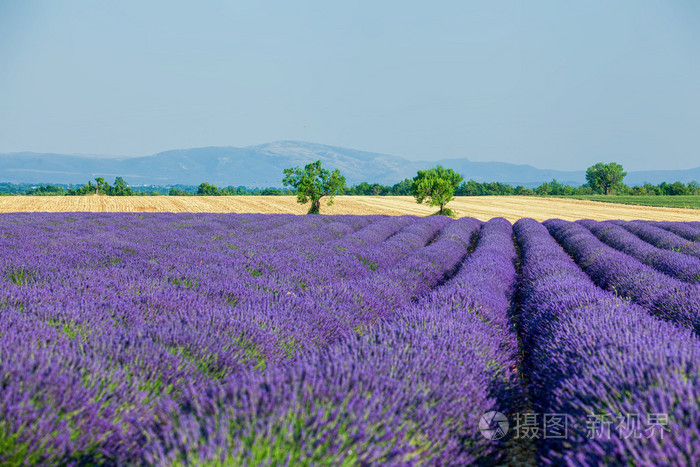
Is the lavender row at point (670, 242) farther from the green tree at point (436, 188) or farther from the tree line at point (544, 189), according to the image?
the tree line at point (544, 189)

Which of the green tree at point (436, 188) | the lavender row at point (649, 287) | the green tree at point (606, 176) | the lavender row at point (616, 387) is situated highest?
the green tree at point (606, 176)

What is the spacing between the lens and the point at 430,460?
1.53 meters

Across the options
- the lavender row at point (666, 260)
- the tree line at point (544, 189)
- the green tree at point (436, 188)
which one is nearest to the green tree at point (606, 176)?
the tree line at point (544, 189)

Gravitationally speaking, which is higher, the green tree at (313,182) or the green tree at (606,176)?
the green tree at (606,176)

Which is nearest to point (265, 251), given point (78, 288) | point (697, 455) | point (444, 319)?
point (78, 288)

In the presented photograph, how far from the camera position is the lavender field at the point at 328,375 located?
4.34ft

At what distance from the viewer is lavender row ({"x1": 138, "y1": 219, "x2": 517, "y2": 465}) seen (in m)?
1.26

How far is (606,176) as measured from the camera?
6844 cm

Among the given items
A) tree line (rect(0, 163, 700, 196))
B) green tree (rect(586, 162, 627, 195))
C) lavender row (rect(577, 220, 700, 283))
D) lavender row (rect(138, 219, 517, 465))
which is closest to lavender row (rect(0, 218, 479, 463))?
lavender row (rect(138, 219, 517, 465))

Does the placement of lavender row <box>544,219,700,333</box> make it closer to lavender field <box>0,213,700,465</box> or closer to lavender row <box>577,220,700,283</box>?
lavender field <box>0,213,700,465</box>

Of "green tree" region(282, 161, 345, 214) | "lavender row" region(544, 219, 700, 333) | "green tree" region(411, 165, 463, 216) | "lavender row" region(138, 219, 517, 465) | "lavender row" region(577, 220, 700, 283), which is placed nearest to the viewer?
"lavender row" region(138, 219, 517, 465)

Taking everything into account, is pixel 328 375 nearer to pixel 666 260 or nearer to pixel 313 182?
pixel 666 260

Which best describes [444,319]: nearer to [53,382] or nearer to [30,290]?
[53,382]

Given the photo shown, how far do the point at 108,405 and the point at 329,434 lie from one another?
905 mm
